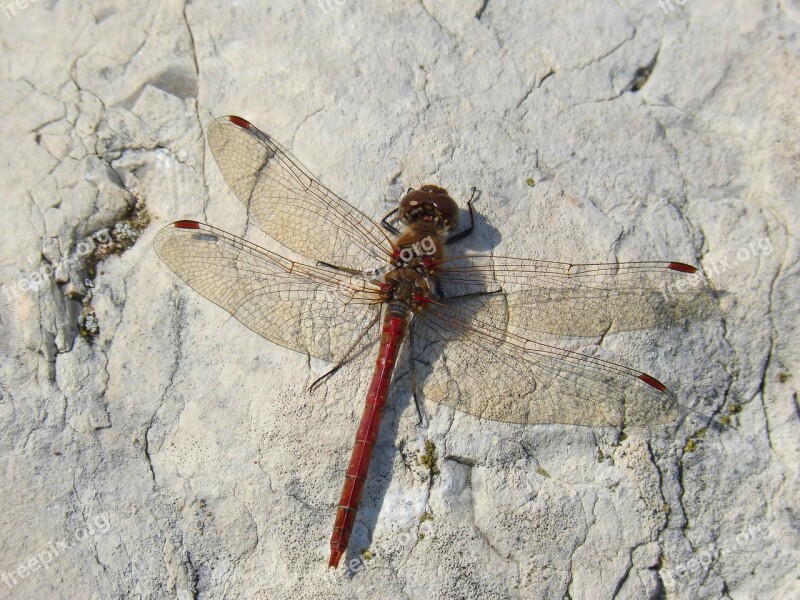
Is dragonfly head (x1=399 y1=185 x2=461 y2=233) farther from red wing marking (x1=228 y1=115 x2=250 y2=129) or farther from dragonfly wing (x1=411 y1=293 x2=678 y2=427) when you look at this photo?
red wing marking (x1=228 y1=115 x2=250 y2=129)

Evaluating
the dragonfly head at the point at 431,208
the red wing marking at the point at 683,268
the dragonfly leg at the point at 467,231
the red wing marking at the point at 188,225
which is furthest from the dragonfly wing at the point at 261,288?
the red wing marking at the point at 683,268

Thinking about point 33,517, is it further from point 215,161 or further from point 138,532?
point 215,161

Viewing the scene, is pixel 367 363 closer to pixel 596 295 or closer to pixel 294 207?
pixel 294 207

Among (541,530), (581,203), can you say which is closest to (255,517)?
(541,530)

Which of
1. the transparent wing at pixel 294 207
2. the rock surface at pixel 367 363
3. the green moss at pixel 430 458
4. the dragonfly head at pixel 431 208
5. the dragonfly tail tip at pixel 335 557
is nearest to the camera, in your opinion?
the dragonfly tail tip at pixel 335 557

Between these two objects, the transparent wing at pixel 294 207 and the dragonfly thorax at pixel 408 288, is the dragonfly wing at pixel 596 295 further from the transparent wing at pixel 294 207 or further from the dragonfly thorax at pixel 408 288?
the transparent wing at pixel 294 207

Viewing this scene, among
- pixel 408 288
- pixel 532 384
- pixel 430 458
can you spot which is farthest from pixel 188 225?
pixel 532 384
